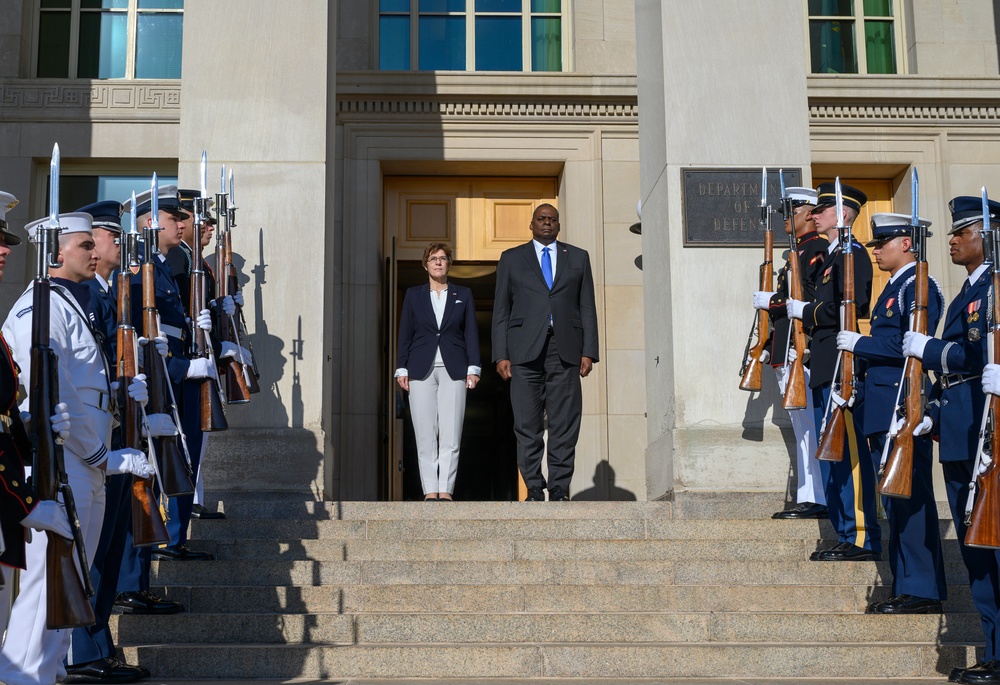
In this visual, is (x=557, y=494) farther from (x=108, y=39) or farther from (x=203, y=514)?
(x=108, y=39)

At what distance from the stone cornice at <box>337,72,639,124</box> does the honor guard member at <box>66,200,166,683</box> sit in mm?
6868

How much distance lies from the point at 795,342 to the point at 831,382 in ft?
1.51

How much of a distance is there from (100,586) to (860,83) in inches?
408

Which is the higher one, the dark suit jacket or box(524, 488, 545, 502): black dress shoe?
the dark suit jacket

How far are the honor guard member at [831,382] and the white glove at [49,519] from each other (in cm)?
479

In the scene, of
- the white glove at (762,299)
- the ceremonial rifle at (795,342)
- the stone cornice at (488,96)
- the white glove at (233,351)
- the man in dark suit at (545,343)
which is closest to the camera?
the ceremonial rifle at (795,342)

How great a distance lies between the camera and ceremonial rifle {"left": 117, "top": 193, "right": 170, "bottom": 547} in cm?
654

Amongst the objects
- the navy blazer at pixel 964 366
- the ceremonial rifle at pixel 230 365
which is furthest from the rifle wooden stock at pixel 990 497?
the ceremonial rifle at pixel 230 365

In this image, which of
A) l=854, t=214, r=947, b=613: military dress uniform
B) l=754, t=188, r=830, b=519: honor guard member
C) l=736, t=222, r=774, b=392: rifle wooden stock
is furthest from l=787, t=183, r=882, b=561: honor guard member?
l=736, t=222, r=774, b=392: rifle wooden stock

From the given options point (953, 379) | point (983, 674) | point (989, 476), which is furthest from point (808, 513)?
point (989, 476)

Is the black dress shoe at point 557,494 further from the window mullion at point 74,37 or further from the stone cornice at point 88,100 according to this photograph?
the window mullion at point 74,37

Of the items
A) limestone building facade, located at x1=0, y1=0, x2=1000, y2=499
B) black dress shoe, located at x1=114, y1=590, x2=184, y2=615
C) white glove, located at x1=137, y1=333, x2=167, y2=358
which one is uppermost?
limestone building facade, located at x1=0, y1=0, x2=1000, y2=499

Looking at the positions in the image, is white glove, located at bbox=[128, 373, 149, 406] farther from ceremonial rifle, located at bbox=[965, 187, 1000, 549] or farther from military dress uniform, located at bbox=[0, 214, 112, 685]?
ceremonial rifle, located at bbox=[965, 187, 1000, 549]

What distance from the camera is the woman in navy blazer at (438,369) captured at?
10.7 m
